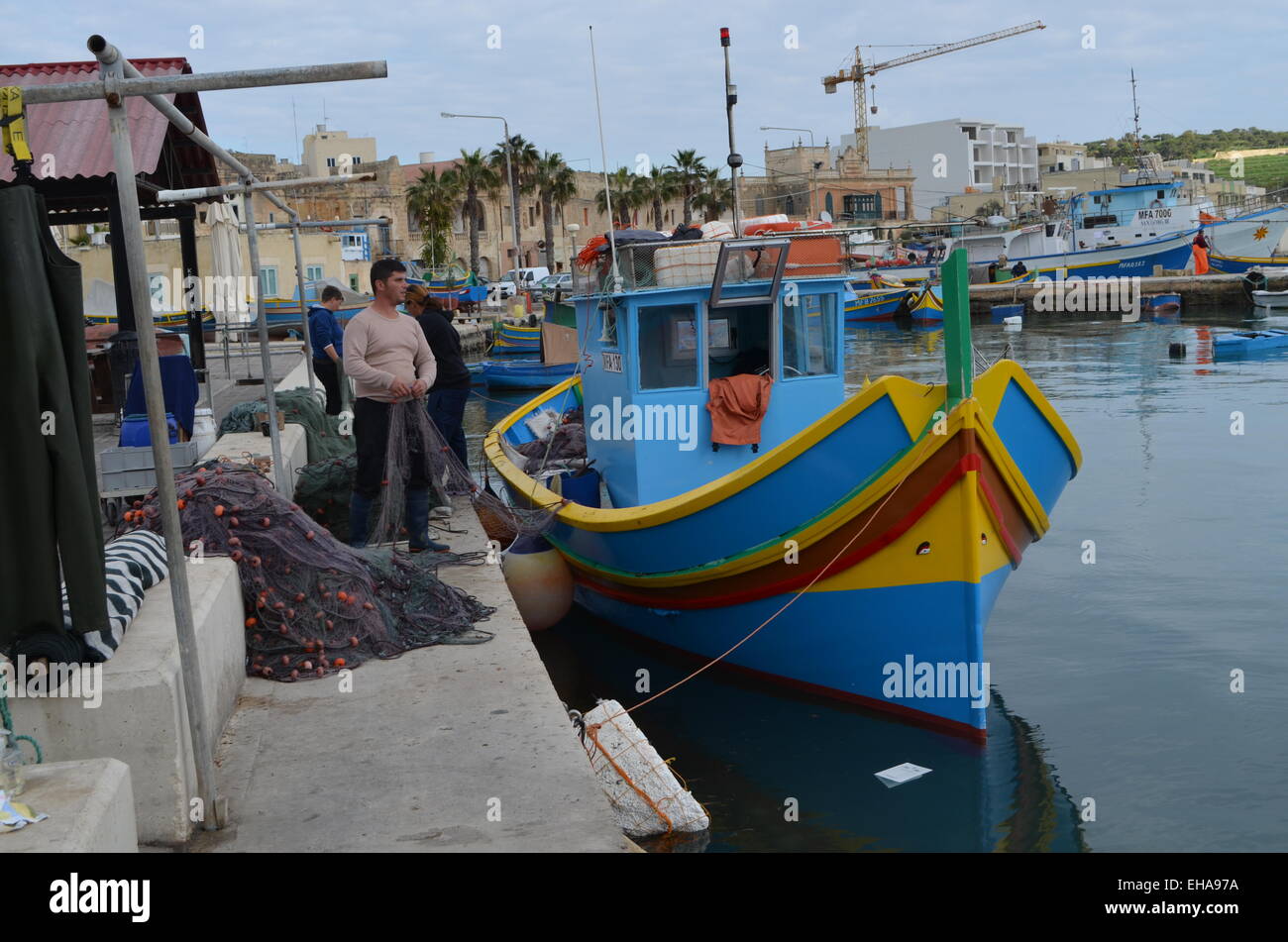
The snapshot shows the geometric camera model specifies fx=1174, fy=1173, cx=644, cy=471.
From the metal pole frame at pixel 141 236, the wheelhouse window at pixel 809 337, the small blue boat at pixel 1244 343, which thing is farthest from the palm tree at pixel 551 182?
the metal pole frame at pixel 141 236

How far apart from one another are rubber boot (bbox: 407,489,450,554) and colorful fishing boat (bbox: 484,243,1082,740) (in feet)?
4.75

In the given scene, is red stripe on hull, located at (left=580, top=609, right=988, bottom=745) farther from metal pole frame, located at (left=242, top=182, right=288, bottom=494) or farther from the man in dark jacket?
metal pole frame, located at (left=242, top=182, right=288, bottom=494)

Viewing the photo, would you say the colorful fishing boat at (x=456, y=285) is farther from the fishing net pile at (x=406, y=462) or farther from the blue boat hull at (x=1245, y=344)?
the fishing net pile at (x=406, y=462)

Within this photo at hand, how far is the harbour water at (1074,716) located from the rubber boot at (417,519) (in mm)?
1859

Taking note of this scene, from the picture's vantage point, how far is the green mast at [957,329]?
6.49 meters

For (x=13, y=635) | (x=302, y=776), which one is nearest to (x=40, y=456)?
(x=13, y=635)

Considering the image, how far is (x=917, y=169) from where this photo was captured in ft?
320

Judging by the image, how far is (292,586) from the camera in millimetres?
6031

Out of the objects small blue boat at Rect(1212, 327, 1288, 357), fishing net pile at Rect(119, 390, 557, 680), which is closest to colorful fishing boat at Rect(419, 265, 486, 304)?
small blue boat at Rect(1212, 327, 1288, 357)

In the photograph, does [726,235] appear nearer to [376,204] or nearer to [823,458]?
[823,458]

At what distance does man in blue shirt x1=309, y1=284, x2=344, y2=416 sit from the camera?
12.3 m

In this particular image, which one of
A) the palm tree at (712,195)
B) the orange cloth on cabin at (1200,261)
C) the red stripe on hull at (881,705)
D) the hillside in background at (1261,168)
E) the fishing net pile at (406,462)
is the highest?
the hillside in background at (1261,168)

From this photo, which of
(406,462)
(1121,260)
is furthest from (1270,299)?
(406,462)

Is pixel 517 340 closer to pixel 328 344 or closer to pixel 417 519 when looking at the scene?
pixel 328 344
